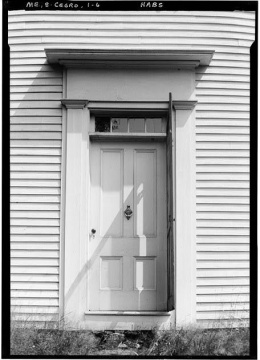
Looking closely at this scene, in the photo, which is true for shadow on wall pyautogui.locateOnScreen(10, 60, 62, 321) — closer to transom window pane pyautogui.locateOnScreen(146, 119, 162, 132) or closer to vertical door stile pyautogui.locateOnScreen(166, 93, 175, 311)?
transom window pane pyautogui.locateOnScreen(146, 119, 162, 132)

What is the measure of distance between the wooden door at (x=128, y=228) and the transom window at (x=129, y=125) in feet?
0.59

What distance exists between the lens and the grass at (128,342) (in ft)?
16.6

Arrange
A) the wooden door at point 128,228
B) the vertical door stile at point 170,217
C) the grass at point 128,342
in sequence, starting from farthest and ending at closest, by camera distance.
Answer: the wooden door at point 128,228 → the vertical door stile at point 170,217 → the grass at point 128,342

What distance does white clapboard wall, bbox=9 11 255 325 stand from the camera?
18.4 ft

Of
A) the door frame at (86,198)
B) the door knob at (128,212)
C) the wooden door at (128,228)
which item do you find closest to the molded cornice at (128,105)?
the door frame at (86,198)

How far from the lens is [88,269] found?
5.63 m

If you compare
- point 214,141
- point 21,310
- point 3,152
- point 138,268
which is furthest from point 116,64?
point 21,310

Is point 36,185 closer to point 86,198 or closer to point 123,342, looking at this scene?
point 86,198

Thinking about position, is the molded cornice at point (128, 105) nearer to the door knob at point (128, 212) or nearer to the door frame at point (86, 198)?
the door frame at point (86, 198)

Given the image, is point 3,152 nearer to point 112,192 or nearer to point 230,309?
point 112,192

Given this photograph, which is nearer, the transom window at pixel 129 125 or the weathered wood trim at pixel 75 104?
the weathered wood trim at pixel 75 104

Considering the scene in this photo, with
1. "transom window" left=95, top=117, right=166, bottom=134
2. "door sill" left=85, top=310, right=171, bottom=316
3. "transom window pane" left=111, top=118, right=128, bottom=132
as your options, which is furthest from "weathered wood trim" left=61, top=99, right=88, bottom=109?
"door sill" left=85, top=310, right=171, bottom=316

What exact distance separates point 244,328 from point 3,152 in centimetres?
341

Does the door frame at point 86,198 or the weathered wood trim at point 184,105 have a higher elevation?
the weathered wood trim at point 184,105
